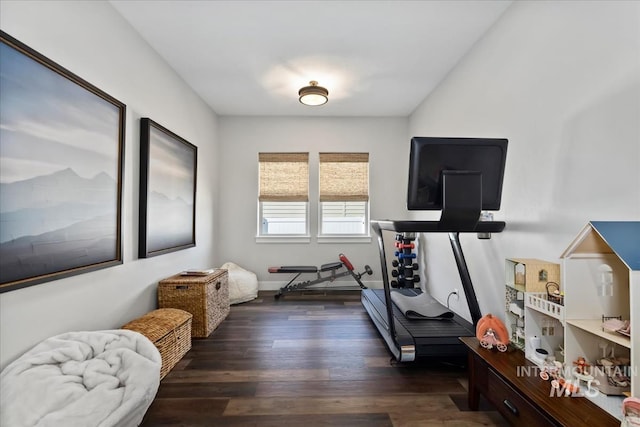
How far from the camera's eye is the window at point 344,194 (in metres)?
4.64

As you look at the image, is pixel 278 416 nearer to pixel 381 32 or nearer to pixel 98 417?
pixel 98 417

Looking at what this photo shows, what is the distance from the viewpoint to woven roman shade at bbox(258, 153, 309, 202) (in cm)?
464

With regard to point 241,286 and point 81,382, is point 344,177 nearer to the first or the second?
point 241,286

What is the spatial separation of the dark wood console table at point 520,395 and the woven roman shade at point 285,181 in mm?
3328

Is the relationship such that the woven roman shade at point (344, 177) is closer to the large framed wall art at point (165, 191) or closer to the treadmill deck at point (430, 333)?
the large framed wall art at point (165, 191)

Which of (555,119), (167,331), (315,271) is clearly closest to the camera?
(555,119)

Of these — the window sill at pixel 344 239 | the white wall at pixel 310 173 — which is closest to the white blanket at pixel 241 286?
the white wall at pixel 310 173

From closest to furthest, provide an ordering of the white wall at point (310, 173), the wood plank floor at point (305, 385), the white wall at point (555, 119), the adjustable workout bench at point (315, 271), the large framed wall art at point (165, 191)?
1. the white wall at point (555, 119)
2. the wood plank floor at point (305, 385)
3. the large framed wall art at point (165, 191)
4. the adjustable workout bench at point (315, 271)
5. the white wall at point (310, 173)

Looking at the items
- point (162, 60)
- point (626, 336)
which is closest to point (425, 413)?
point (626, 336)

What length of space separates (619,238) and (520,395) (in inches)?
31.4

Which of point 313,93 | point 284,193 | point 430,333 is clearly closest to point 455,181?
point 430,333

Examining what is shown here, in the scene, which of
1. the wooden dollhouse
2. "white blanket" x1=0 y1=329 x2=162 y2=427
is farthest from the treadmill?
"white blanket" x1=0 y1=329 x2=162 y2=427

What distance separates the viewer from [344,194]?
466 cm

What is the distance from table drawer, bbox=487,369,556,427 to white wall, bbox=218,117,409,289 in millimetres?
3124
